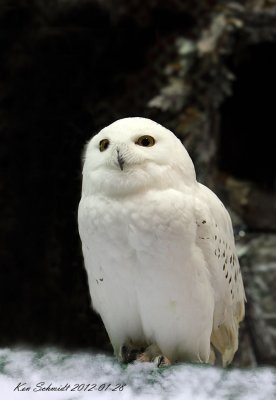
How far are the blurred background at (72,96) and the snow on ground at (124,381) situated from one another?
972 mm

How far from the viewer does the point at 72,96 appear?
234 centimetres

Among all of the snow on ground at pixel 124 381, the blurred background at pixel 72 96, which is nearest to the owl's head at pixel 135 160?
the snow on ground at pixel 124 381

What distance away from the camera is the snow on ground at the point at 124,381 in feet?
3.60

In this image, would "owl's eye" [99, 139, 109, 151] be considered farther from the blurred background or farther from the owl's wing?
the blurred background

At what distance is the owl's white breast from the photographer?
4.07ft

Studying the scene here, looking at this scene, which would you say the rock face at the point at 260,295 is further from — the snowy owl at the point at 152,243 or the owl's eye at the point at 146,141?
the owl's eye at the point at 146,141

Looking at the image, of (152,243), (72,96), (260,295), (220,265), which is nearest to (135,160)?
(152,243)

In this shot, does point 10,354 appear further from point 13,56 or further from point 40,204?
point 13,56

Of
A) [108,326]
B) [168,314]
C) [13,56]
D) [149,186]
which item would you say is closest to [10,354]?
[108,326]

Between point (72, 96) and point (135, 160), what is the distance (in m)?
1.17

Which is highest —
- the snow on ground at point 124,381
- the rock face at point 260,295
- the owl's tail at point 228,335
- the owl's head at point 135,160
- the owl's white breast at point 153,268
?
the owl's head at point 135,160

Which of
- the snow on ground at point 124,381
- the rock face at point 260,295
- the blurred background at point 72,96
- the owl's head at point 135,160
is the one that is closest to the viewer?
the snow on ground at point 124,381

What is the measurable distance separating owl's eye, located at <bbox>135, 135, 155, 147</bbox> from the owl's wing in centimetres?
15

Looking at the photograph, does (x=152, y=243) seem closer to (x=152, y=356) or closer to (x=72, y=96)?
(x=152, y=356)
